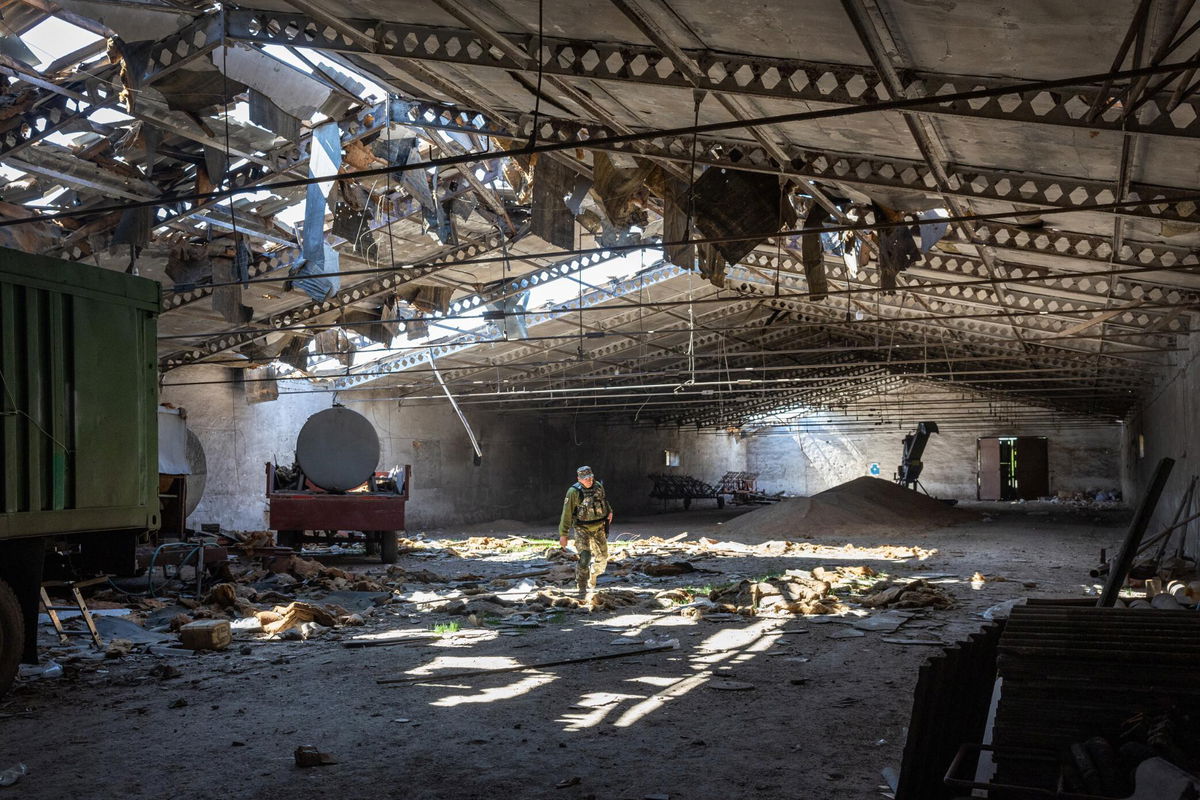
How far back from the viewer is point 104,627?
982cm

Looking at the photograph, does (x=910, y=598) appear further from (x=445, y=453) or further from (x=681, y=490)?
(x=681, y=490)

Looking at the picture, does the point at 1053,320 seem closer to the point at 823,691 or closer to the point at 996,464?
the point at 823,691

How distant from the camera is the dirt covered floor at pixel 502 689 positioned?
5.27m

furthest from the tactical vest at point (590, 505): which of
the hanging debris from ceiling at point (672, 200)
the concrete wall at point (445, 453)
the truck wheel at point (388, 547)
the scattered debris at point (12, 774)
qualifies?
the concrete wall at point (445, 453)

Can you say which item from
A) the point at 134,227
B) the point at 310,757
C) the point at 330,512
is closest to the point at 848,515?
the point at 330,512

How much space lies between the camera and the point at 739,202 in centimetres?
1069

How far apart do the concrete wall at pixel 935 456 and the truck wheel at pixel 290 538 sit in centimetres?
2909

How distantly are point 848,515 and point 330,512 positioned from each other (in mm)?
14814

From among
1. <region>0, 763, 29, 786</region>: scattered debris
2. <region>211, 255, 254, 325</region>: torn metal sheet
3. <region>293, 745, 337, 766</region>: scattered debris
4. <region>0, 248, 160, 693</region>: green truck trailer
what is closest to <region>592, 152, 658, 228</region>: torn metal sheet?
<region>0, 248, 160, 693</region>: green truck trailer

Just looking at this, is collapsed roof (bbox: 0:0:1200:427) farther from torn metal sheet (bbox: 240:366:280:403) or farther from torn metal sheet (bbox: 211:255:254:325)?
torn metal sheet (bbox: 240:366:280:403)

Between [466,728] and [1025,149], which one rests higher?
[1025,149]

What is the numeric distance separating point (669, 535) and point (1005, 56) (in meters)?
20.3

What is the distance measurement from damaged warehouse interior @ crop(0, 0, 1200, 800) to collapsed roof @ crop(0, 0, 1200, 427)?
0.19ft

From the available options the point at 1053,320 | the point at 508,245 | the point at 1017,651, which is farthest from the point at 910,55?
the point at 1053,320
